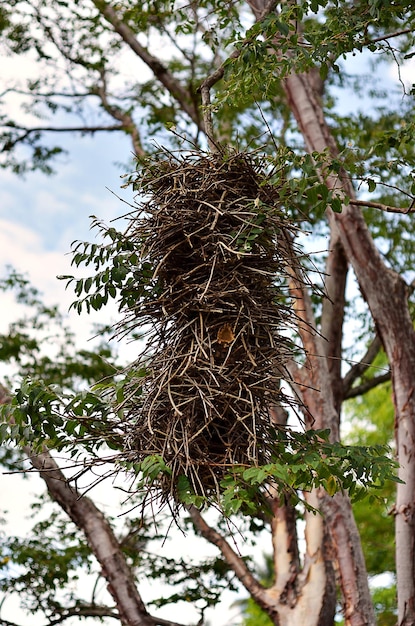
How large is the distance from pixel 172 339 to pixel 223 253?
0.36 metres

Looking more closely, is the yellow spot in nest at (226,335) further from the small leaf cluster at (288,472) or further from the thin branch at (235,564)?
the thin branch at (235,564)

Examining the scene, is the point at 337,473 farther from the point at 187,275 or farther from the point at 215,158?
the point at 215,158

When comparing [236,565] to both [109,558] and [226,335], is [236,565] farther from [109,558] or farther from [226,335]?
A: [226,335]

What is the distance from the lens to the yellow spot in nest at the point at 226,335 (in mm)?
2865

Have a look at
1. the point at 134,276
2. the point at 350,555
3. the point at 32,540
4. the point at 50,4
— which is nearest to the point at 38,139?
the point at 50,4

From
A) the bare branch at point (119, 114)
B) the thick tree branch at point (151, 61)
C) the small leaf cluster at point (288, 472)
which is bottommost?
the small leaf cluster at point (288, 472)

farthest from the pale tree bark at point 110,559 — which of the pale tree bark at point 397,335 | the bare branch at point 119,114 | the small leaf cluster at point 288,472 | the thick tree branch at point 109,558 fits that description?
the bare branch at point 119,114

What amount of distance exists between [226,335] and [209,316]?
0.10m

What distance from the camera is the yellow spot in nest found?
2.87 meters

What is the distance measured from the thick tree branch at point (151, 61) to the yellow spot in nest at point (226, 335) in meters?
5.14

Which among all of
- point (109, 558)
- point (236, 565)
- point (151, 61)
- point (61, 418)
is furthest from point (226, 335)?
point (151, 61)

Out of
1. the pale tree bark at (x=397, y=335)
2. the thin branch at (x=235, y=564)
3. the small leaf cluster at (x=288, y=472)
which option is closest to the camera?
the small leaf cluster at (x=288, y=472)

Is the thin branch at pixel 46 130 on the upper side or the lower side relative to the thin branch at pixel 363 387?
upper

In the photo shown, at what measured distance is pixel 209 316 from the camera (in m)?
2.92
